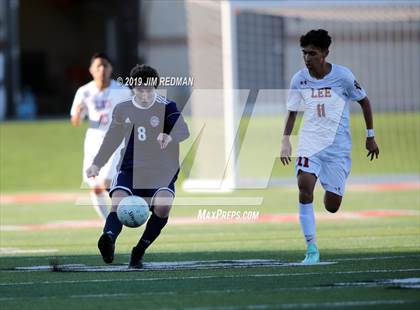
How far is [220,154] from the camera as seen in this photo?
22281 mm

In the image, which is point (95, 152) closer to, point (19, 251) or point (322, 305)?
point (19, 251)

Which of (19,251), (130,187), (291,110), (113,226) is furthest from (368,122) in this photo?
(19,251)

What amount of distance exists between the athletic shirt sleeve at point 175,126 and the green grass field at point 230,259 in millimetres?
1287

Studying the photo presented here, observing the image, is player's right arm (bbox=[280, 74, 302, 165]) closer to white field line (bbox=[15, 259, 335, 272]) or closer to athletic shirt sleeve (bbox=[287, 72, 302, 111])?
athletic shirt sleeve (bbox=[287, 72, 302, 111])

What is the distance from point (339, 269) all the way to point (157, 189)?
73.7 inches

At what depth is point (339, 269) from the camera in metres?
10.1

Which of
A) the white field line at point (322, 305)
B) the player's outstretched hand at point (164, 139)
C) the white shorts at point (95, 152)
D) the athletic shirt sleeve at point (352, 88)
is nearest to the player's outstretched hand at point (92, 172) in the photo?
the player's outstretched hand at point (164, 139)

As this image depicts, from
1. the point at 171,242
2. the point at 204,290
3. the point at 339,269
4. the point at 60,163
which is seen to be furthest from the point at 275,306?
the point at 60,163

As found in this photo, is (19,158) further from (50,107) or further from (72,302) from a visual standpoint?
(72,302)

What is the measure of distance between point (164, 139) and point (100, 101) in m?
5.44

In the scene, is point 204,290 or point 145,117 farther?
point 145,117

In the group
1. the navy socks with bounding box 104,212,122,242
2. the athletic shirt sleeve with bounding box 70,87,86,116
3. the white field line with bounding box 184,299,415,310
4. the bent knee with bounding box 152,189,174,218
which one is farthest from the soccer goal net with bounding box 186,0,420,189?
the white field line with bounding box 184,299,415,310

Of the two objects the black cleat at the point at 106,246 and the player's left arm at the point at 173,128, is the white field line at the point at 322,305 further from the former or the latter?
the player's left arm at the point at 173,128

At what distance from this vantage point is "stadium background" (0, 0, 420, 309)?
365 inches
